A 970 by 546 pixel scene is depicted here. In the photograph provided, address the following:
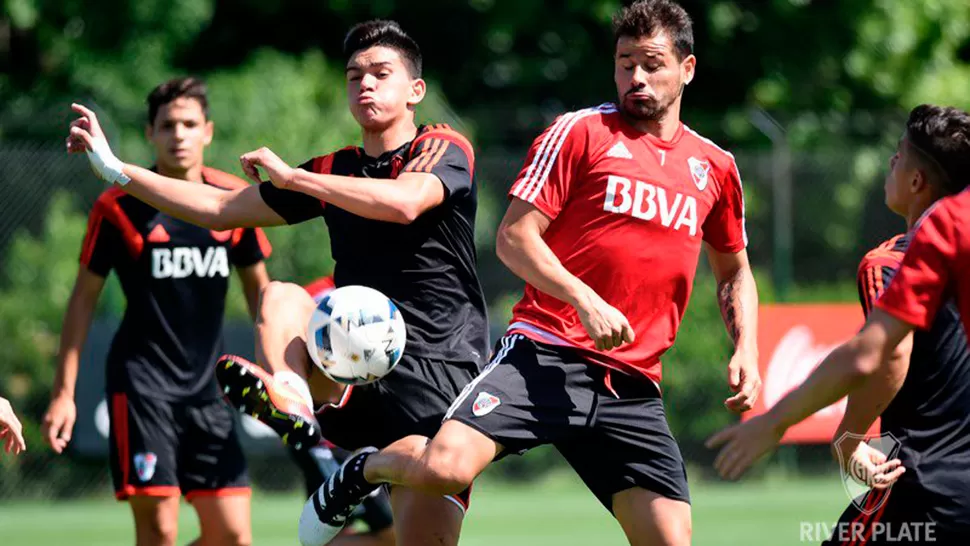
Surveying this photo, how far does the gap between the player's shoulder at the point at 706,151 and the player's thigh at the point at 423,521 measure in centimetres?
168

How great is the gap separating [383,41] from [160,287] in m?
2.12

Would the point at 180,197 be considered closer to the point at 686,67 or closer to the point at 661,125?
the point at 661,125

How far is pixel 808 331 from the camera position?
1373 cm

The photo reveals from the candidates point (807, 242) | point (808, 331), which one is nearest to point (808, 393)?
point (808, 331)

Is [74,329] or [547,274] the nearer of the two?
[547,274]

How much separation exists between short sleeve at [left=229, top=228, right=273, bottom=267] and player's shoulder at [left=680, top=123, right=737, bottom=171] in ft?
8.65

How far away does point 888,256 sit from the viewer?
5074 millimetres

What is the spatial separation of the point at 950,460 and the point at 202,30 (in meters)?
14.6

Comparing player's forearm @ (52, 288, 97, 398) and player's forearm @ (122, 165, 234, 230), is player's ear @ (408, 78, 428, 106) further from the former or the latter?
player's forearm @ (52, 288, 97, 398)

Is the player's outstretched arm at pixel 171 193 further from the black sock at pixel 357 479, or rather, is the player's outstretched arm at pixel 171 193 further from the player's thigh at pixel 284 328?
the black sock at pixel 357 479

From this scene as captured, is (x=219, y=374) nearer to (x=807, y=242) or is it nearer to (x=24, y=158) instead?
(x=24, y=158)

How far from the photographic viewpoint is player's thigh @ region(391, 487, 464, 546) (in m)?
5.66

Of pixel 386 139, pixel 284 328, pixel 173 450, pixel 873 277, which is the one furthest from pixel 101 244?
pixel 873 277

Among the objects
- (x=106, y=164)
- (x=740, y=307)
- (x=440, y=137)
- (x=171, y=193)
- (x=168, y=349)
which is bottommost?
(x=168, y=349)
